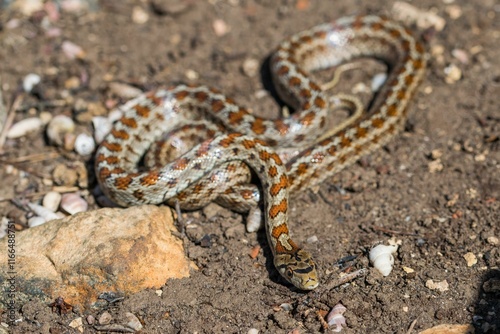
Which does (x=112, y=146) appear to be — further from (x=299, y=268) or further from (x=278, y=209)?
(x=299, y=268)

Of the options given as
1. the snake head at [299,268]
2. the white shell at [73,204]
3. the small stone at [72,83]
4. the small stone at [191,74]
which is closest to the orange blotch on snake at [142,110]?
the small stone at [191,74]

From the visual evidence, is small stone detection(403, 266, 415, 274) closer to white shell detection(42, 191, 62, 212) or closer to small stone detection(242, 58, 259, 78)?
small stone detection(242, 58, 259, 78)

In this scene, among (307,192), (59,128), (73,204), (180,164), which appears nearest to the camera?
(180,164)

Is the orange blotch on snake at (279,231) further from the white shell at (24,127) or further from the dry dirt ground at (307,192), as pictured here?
the white shell at (24,127)

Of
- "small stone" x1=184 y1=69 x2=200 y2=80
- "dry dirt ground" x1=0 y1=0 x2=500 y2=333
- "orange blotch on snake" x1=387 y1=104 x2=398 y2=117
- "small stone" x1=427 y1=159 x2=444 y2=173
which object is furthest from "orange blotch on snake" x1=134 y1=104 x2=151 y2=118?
"small stone" x1=427 y1=159 x2=444 y2=173

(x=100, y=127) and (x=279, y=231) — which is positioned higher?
(x=279, y=231)

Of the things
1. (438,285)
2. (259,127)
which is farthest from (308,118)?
(438,285)
